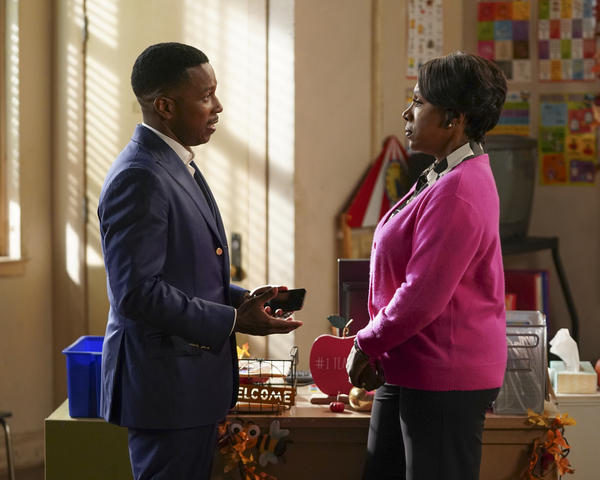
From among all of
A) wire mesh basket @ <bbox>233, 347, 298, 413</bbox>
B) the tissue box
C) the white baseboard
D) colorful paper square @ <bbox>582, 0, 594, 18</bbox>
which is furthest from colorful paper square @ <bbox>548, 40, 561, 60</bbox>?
the white baseboard

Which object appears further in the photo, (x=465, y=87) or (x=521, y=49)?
(x=521, y=49)

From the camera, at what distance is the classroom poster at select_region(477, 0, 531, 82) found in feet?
12.1

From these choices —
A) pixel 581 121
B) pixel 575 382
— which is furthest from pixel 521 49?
pixel 575 382

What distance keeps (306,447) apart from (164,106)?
0.97m

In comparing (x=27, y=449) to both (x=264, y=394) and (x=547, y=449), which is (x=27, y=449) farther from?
(x=547, y=449)

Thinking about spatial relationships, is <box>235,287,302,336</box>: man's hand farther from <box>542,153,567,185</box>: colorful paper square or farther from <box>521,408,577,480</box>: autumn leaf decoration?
<box>542,153,567,185</box>: colorful paper square

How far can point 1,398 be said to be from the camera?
2.97m

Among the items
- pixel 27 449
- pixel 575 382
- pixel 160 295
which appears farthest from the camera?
pixel 27 449

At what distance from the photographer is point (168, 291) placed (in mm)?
1240

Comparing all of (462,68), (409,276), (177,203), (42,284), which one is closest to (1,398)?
(42,284)

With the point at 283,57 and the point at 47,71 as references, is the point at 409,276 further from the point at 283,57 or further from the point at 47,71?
the point at 47,71

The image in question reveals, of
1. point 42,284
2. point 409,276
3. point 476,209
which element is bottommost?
point 42,284

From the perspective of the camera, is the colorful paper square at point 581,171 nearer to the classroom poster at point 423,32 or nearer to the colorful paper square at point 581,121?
the colorful paper square at point 581,121

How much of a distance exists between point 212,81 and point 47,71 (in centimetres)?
208
